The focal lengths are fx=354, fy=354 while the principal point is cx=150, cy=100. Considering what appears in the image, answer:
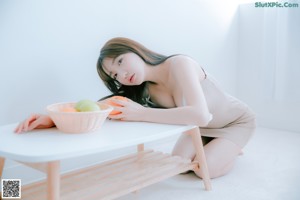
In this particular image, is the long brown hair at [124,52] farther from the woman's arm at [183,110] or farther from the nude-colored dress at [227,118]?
the nude-colored dress at [227,118]

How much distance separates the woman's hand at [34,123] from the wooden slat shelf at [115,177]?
8.9 inches

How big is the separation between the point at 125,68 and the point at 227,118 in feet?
2.32

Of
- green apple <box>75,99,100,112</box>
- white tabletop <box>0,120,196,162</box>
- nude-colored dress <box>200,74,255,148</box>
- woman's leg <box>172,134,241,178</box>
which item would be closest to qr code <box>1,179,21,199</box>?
white tabletop <box>0,120,196,162</box>

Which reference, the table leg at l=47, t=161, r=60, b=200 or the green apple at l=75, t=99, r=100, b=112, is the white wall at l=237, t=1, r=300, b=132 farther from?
the table leg at l=47, t=161, r=60, b=200

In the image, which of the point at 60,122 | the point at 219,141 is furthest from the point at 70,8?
the point at 219,141

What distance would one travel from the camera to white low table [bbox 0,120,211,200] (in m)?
1.03

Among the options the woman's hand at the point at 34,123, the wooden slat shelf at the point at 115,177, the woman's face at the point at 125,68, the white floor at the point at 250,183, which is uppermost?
the woman's face at the point at 125,68

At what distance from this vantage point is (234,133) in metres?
1.95

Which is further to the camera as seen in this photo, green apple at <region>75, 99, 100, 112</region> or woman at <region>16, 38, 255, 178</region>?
woman at <region>16, 38, 255, 178</region>

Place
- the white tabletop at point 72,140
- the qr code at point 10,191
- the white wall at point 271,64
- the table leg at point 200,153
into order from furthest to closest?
the white wall at point 271,64, the table leg at point 200,153, the qr code at point 10,191, the white tabletop at point 72,140

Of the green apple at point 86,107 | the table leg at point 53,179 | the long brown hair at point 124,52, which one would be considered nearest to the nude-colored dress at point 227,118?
the long brown hair at point 124,52

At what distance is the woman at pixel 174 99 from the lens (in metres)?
1.43

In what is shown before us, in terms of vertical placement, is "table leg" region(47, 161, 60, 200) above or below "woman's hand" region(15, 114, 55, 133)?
below

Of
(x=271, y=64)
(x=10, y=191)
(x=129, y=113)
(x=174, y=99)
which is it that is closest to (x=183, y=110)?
(x=129, y=113)
